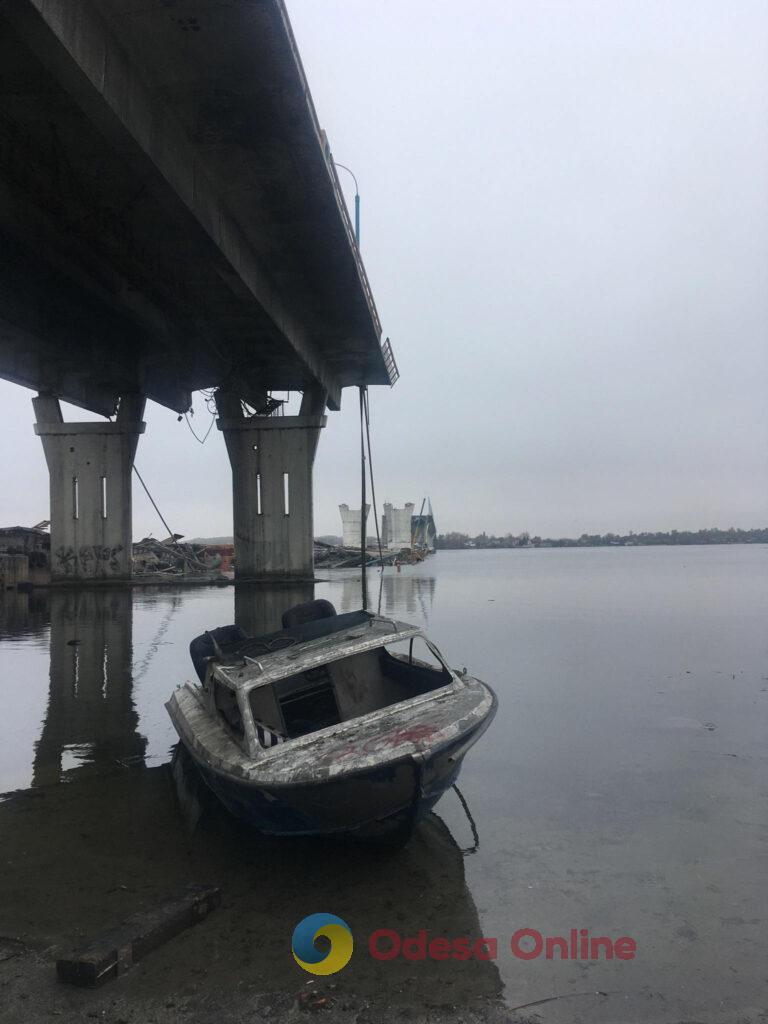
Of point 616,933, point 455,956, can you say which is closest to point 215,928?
point 455,956

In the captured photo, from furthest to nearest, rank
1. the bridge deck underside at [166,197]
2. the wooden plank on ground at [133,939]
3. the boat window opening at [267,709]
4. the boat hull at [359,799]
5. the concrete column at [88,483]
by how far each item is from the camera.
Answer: the concrete column at [88,483] → the bridge deck underside at [166,197] → the boat window opening at [267,709] → the boat hull at [359,799] → the wooden plank on ground at [133,939]

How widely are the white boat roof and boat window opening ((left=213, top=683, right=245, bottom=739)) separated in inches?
10.1

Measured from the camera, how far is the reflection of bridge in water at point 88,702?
9773 mm

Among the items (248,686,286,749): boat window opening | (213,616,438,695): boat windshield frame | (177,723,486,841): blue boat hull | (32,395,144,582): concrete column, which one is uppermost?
(32,395,144,582): concrete column

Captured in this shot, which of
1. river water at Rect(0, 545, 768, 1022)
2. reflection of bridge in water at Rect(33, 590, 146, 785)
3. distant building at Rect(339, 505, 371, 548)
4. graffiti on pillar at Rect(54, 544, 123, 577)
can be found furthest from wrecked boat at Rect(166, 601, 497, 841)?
distant building at Rect(339, 505, 371, 548)

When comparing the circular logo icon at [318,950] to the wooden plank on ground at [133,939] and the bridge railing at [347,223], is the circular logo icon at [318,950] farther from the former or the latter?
the bridge railing at [347,223]

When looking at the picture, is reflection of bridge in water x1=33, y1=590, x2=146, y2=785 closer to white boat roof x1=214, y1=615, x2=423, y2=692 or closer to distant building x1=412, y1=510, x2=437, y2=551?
white boat roof x1=214, y1=615, x2=423, y2=692

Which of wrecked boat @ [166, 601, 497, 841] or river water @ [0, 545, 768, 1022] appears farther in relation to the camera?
wrecked boat @ [166, 601, 497, 841]

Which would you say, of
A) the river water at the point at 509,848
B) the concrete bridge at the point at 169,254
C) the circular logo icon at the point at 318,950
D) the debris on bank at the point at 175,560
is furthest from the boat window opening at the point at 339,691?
the debris on bank at the point at 175,560

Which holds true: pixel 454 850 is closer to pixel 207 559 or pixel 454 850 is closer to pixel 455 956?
pixel 455 956

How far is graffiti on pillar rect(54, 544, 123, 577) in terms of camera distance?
37.7m

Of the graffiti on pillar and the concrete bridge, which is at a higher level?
the concrete bridge

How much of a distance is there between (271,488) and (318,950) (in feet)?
110

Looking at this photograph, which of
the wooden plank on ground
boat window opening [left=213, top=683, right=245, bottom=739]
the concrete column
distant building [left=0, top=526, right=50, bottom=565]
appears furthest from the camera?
distant building [left=0, top=526, right=50, bottom=565]
